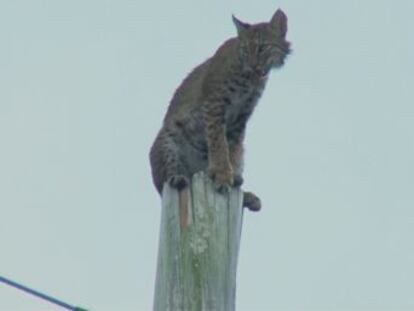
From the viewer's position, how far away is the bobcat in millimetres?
8984

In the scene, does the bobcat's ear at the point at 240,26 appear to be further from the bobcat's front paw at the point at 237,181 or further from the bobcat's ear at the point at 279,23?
the bobcat's front paw at the point at 237,181

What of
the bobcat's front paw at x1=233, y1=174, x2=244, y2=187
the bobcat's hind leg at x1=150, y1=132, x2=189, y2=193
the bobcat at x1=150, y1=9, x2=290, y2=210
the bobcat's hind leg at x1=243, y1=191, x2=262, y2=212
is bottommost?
the bobcat's front paw at x1=233, y1=174, x2=244, y2=187

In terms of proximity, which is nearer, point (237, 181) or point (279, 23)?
point (237, 181)

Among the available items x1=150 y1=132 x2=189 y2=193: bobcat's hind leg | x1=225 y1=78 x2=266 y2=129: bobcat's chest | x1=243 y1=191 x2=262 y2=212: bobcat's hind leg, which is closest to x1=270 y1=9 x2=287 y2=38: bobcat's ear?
x1=225 y1=78 x2=266 y2=129: bobcat's chest

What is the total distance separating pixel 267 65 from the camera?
9305mm

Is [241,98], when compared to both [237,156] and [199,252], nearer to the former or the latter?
[237,156]

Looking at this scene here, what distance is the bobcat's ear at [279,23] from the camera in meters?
9.31

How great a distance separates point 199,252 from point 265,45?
4.91 metres

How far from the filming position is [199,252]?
4.59 metres

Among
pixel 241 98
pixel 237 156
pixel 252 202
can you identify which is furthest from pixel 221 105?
pixel 252 202

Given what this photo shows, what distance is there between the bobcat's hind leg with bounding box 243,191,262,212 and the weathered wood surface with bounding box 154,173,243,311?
2.14 m

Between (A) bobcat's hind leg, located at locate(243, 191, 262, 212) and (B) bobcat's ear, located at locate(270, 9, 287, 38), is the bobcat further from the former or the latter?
(A) bobcat's hind leg, located at locate(243, 191, 262, 212)

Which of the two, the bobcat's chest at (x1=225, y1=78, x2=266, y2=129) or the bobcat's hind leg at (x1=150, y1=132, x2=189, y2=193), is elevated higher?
the bobcat's chest at (x1=225, y1=78, x2=266, y2=129)

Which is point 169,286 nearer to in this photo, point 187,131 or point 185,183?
point 185,183
